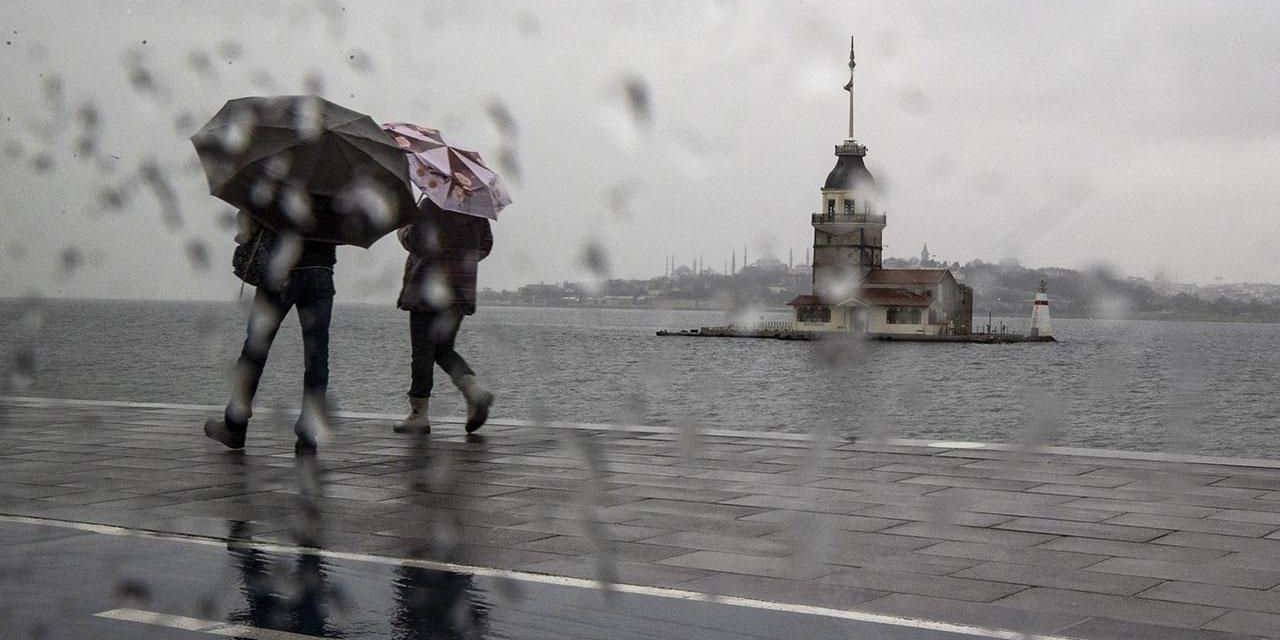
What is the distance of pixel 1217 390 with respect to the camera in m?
71.6

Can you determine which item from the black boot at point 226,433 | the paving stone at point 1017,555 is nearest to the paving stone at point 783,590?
the paving stone at point 1017,555

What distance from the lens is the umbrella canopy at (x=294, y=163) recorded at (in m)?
9.64

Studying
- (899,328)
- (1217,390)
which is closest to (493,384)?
(1217,390)

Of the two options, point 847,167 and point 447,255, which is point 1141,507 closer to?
point 447,255

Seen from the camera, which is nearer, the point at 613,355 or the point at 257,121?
the point at 257,121

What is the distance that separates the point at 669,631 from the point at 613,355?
9796cm

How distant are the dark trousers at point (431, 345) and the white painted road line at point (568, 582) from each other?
14.8 ft

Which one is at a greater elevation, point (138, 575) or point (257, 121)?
point (257, 121)

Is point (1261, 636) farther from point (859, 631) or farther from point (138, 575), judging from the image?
point (138, 575)

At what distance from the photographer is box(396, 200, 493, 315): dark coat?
11.2m

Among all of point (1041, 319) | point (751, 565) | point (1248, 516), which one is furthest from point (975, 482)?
point (1041, 319)

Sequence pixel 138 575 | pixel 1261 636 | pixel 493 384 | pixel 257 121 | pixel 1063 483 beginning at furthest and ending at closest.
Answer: pixel 493 384 → pixel 257 121 → pixel 1063 483 → pixel 138 575 → pixel 1261 636

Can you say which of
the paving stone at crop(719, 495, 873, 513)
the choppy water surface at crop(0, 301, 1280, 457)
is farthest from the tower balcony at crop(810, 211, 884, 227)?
the paving stone at crop(719, 495, 873, 513)

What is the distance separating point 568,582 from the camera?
5590 millimetres
